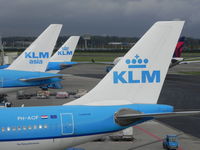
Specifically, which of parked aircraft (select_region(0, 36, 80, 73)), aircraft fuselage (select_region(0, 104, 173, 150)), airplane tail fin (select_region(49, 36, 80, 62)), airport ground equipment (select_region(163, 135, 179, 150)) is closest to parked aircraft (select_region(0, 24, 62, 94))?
airport ground equipment (select_region(163, 135, 179, 150))

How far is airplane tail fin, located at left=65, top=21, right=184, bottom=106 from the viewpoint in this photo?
661 inches

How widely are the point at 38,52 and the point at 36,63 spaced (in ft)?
4.16

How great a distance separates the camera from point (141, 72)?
55.9 ft

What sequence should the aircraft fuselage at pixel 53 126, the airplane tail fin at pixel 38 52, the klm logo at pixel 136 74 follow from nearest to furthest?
the aircraft fuselage at pixel 53 126
the klm logo at pixel 136 74
the airplane tail fin at pixel 38 52

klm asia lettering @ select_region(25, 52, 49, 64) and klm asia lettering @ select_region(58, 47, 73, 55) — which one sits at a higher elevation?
klm asia lettering @ select_region(58, 47, 73, 55)

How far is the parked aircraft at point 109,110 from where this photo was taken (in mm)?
14711

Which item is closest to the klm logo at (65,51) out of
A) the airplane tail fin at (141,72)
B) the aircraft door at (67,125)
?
the airplane tail fin at (141,72)

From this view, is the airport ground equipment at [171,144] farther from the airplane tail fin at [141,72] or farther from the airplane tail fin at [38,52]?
the airplane tail fin at [38,52]

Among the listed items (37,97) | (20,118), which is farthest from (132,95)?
(37,97)

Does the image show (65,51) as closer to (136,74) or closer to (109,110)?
(136,74)

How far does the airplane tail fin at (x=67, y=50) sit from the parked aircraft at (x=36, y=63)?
1951 cm

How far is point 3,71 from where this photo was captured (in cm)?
3403

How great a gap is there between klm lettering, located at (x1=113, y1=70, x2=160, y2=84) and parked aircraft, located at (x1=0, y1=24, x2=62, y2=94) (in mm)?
19172

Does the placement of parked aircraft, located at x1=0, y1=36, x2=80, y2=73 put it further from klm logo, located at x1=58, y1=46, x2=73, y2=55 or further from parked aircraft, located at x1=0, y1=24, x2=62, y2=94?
parked aircraft, located at x1=0, y1=24, x2=62, y2=94
